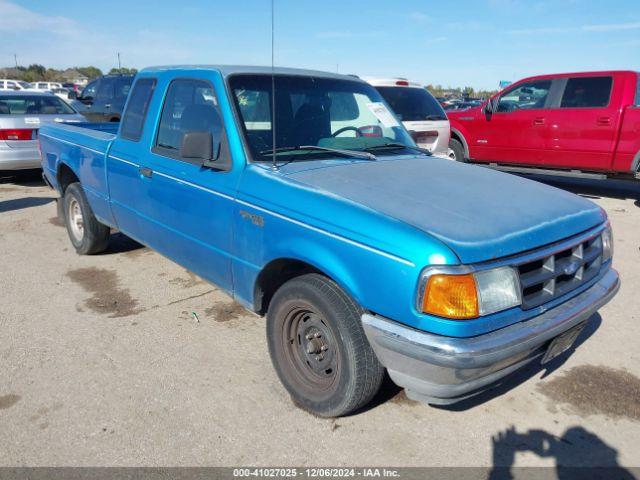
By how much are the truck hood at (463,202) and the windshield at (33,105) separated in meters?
8.18

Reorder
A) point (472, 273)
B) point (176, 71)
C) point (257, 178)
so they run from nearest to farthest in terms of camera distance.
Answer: point (472, 273) < point (257, 178) < point (176, 71)

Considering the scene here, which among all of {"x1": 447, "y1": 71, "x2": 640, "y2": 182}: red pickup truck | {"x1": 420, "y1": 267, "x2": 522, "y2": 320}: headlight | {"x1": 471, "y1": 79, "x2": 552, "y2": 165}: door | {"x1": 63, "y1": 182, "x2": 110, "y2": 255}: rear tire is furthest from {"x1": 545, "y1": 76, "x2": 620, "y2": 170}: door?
{"x1": 63, "y1": 182, "x2": 110, "y2": 255}: rear tire

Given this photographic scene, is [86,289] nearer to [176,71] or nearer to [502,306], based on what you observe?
[176,71]

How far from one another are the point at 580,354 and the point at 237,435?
2.49 m

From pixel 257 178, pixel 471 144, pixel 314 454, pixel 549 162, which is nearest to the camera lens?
pixel 314 454

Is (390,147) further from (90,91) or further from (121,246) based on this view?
(90,91)

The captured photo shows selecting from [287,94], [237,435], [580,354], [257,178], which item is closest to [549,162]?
[580,354]

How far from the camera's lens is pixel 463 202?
2619 mm

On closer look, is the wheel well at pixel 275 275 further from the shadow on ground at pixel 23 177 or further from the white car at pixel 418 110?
the shadow on ground at pixel 23 177

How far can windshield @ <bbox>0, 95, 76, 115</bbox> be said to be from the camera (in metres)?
8.87

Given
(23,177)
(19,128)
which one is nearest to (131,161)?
(19,128)

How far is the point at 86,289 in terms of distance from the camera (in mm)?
4598

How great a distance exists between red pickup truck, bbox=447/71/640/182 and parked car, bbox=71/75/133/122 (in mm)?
8060

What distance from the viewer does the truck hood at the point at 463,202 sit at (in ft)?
7.43
